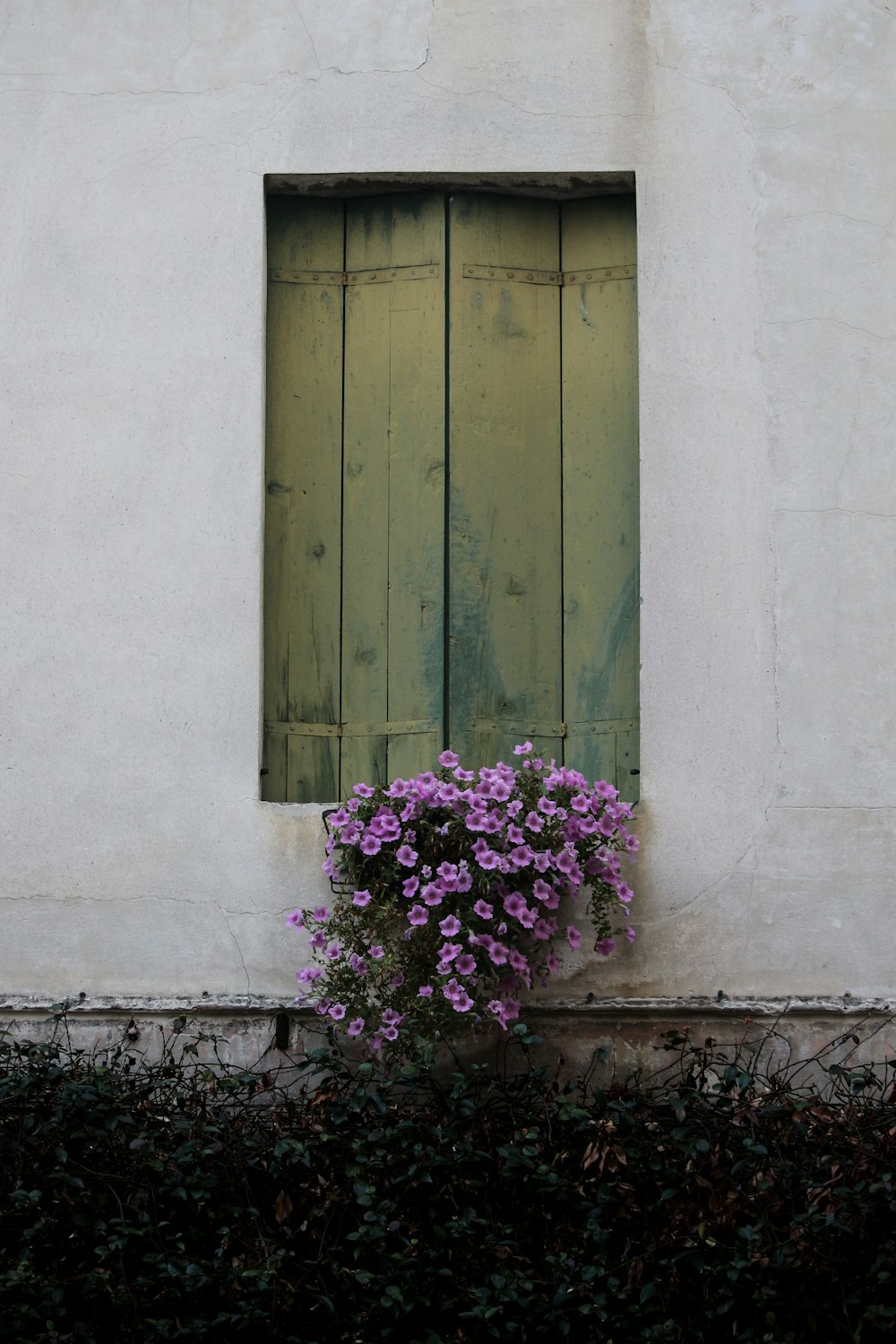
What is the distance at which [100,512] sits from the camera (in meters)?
5.42

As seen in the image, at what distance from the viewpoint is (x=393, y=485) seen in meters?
5.59

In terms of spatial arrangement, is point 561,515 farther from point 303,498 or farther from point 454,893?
point 454,893

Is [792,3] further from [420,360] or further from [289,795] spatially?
[289,795]

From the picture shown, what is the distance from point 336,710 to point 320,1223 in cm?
160

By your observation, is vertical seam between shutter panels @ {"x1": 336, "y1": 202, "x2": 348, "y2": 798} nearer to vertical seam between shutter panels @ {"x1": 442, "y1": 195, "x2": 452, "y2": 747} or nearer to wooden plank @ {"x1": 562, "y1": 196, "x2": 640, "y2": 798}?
vertical seam between shutter panels @ {"x1": 442, "y1": 195, "x2": 452, "y2": 747}

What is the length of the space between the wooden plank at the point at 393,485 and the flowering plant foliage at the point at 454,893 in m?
0.40

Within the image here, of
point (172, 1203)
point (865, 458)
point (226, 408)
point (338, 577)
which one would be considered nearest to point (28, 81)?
point (226, 408)

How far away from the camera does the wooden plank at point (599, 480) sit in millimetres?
5480

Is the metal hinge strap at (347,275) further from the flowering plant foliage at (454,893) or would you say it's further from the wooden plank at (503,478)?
the flowering plant foliage at (454,893)

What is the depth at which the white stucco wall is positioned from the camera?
5.20 meters

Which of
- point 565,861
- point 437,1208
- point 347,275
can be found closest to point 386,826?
point 565,861

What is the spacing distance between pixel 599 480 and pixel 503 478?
11.9 inches

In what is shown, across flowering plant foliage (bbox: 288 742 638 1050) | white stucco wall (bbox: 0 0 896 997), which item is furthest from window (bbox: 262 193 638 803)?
flowering plant foliage (bbox: 288 742 638 1050)

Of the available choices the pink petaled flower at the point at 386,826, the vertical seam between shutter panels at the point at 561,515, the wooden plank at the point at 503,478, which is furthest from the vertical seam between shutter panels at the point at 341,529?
the vertical seam between shutter panels at the point at 561,515
